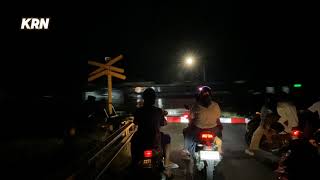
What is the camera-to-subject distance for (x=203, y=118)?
24.2ft

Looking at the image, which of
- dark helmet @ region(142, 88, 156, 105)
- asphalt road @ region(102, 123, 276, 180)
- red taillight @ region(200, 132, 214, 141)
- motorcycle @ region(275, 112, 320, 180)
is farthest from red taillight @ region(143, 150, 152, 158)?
motorcycle @ region(275, 112, 320, 180)

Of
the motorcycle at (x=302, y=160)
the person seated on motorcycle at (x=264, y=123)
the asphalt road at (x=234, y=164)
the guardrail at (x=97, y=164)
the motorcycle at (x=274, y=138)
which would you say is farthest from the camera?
the person seated on motorcycle at (x=264, y=123)

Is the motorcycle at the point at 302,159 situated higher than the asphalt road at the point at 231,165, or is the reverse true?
the motorcycle at the point at 302,159

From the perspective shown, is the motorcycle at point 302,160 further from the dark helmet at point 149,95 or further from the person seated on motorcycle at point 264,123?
the person seated on motorcycle at point 264,123

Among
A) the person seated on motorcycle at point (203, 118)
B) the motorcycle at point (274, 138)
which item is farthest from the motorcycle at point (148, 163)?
the motorcycle at point (274, 138)

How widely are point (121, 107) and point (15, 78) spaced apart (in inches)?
539

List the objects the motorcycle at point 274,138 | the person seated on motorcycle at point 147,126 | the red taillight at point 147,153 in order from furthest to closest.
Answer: the motorcycle at point 274,138
the person seated on motorcycle at point 147,126
the red taillight at point 147,153

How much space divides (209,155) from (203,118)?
0.99 metres

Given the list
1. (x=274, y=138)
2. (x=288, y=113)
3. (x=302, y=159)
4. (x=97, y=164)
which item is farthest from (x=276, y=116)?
(x=302, y=159)

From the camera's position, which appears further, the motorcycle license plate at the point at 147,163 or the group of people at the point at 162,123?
the group of people at the point at 162,123

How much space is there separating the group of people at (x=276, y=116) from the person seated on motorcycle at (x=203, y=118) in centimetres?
268

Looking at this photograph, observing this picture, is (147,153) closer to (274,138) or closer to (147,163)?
(147,163)

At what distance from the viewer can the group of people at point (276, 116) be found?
9.35 m

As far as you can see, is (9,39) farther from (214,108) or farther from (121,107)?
(214,108)
